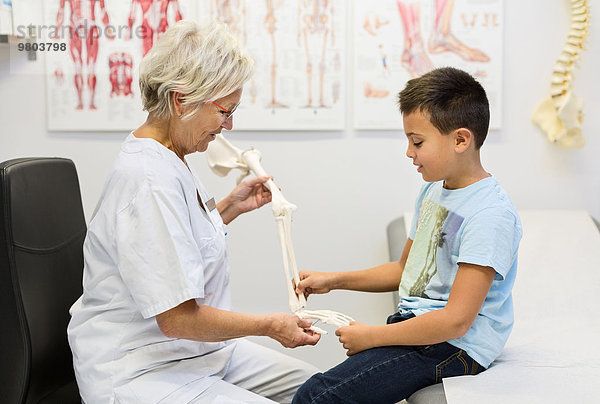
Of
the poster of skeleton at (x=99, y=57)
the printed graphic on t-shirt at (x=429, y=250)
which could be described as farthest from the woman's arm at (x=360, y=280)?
the poster of skeleton at (x=99, y=57)

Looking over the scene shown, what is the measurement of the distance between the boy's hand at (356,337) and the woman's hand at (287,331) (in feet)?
0.27

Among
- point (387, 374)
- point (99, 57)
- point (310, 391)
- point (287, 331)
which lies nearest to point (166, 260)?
point (287, 331)

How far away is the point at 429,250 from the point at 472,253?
7.7 inches

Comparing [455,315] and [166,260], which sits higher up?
[166,260]

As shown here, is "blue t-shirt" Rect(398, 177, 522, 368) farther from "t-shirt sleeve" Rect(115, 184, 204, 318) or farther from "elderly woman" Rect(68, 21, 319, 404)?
"t-shirt sleeve" Rect(115, 184, 204, 318)

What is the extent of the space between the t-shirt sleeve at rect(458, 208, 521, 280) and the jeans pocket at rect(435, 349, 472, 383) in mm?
197

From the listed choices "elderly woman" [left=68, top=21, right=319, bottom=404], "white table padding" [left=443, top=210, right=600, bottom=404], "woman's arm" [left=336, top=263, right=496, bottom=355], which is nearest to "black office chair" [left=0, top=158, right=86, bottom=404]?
"elderly woman" [left=68, top=21, right=319, bottom=404]

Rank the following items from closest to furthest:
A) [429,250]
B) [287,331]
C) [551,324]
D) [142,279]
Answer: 1. [142,279]
2. [287,331]
3. [429,250]
4. [551,324]

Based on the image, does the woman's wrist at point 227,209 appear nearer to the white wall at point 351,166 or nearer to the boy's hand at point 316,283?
the boy's hand at point 316,283

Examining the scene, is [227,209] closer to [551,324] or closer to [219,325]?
[219,325]

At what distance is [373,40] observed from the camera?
2.51m

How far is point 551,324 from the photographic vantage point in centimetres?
180

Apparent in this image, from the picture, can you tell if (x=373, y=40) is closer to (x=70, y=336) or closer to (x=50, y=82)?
(x=50, y=82)

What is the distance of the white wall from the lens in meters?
2.52
